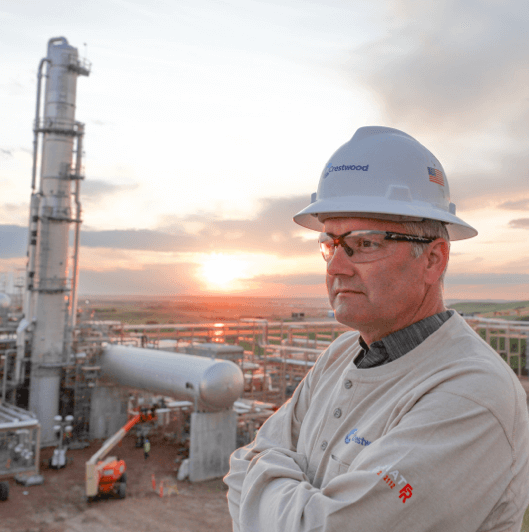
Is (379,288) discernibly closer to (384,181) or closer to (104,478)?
(384,181)

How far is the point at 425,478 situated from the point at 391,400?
0.37 metres

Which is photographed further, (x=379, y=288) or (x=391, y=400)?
(x=379, y=288)

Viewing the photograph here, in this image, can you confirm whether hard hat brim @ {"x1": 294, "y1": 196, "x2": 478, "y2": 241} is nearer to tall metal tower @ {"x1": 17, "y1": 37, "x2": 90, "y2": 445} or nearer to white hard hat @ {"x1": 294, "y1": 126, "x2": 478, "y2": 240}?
white hard hat @ {"x1": 294, "y1": 126, "x2": 478, "y2": 240}

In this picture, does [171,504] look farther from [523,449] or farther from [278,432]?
[523,449]

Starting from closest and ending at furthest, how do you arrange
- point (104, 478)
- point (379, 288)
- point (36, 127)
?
point (379, 288) < point (104, 478) < point (36, 127)

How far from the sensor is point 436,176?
217 cm

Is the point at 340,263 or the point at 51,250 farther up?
the point at 51,250

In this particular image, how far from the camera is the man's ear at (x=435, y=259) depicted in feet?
6.55

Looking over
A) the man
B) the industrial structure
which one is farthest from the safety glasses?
the industrial structure

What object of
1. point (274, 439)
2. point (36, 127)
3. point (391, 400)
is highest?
point (36, 127)

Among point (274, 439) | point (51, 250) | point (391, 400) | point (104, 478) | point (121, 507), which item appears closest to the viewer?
point (391, 400)

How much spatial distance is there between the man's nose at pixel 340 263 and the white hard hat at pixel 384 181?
17 centimetres

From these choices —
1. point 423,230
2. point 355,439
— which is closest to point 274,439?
point 355,439

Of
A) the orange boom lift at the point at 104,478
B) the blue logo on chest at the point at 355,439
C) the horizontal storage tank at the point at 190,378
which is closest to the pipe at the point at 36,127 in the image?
the horizontal storage tank at the point at 190,378
